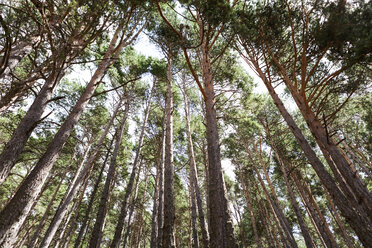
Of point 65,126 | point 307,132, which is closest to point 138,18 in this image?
point 65,126

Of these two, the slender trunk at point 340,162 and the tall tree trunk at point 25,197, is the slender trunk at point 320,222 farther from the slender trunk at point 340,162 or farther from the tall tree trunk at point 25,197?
the tall tree trunk at point 25,197

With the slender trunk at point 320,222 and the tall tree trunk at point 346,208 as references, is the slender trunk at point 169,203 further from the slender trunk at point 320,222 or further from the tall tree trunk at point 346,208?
the slender trunk at point 320,222

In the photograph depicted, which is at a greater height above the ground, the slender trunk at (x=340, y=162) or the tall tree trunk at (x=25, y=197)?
the slender trunk at (x=340, y=162)

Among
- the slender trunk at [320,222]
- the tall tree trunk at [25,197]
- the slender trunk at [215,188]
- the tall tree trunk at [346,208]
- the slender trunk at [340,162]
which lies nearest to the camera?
the tall tree trunk at [25,197]

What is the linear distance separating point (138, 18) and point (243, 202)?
67.8ft

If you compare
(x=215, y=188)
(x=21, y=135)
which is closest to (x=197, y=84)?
(x=215, y=188)

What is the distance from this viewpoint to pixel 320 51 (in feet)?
20.2

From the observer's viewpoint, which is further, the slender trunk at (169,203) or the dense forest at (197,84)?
the slender trunk at (169,203)

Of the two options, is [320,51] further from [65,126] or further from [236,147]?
[236,147]

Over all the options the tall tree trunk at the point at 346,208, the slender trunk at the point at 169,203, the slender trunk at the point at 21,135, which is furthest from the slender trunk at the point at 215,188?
the slender trunk at the point at 21,135

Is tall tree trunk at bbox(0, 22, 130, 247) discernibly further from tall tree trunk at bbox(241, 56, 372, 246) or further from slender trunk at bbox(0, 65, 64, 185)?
tall tree trunk at bbox(241, 56, 372, 246)

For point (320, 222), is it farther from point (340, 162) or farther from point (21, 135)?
point (21, 135)

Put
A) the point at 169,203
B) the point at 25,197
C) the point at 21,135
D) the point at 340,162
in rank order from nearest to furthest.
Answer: the point at 25,197 < the point at 21,135 < the point at 340,162 < the point at 169,203

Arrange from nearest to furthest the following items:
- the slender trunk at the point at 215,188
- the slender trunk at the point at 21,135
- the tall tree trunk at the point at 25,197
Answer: the tall tree trunk at the point at 25,197, the slender trunk at the point at 21,135, the slender trunk at the point at 215,188
